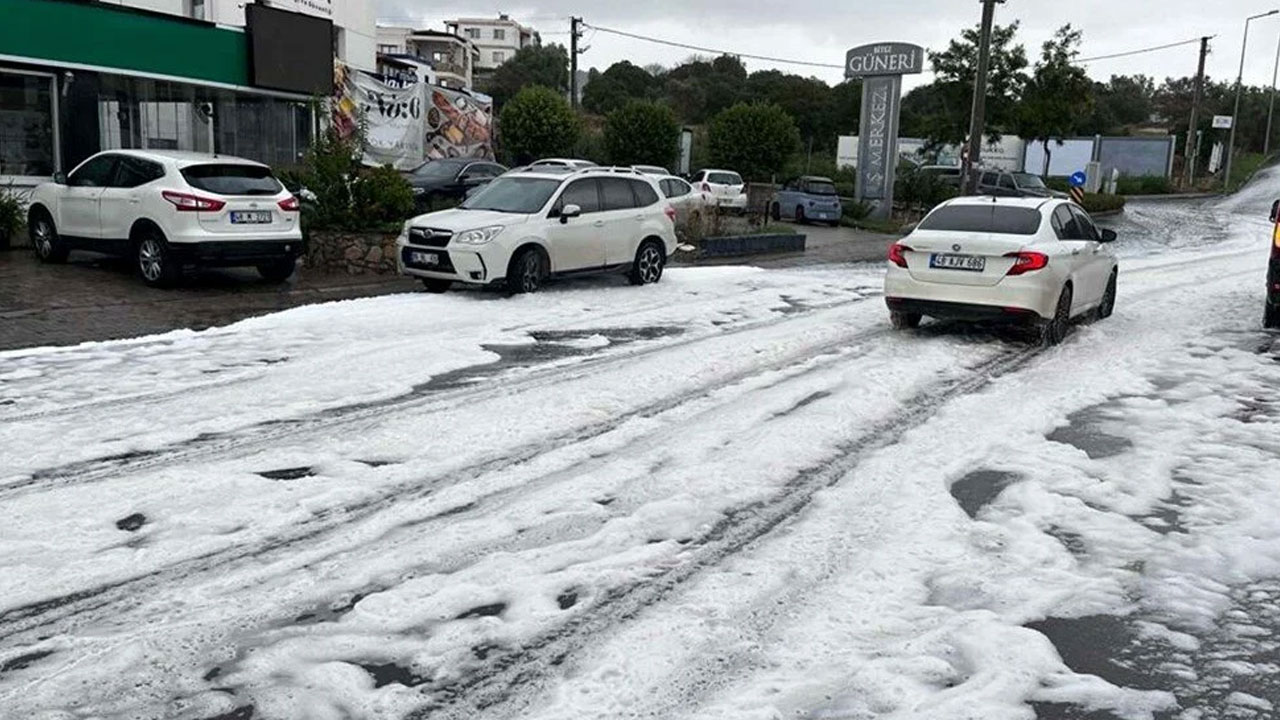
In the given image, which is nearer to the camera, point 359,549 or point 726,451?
point 359,549

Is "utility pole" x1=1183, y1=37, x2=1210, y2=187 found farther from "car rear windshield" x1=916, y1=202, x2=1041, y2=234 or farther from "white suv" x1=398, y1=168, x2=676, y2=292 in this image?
"car rear windshield" x1=916, y1=202, x2=1041, y2=234

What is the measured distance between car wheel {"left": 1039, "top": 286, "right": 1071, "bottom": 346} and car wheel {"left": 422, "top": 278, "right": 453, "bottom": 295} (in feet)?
24.4

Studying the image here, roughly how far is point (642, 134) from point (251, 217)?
24.3 metres

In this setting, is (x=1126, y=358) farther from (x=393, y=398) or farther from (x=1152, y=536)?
(x=393, y=398)

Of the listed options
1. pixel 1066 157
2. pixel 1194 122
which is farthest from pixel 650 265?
pixel 1066 157

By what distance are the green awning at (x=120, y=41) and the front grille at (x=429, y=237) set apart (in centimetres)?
958

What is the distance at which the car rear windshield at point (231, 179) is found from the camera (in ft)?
43.6

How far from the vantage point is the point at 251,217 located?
1357 cm

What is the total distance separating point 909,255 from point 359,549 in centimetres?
784

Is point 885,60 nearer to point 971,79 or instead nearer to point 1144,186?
point 971,79

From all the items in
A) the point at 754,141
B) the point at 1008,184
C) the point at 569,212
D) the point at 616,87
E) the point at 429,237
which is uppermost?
the point at 616,87

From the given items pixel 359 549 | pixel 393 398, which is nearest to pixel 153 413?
pixel 393 398

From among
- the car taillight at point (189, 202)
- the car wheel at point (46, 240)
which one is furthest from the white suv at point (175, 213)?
the car wheel at point (46, 240)

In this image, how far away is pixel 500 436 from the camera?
724cm
